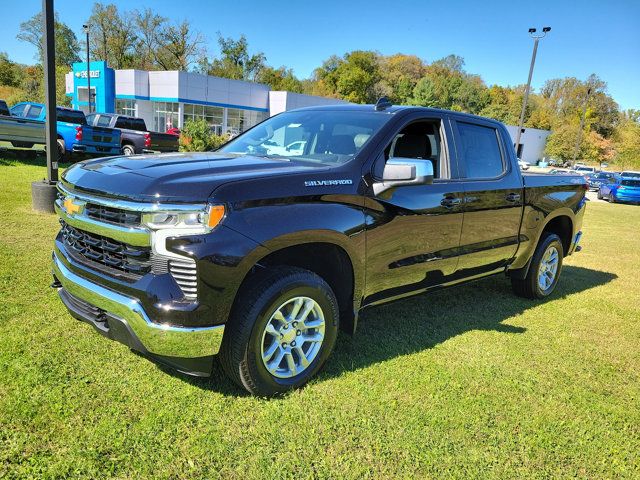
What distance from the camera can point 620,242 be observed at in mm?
11000

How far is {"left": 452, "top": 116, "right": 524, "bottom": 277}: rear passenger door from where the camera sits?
4289 mm

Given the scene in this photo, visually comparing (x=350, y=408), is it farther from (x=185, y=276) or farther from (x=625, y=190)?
(x=625, y=190)

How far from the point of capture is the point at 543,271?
5770mm

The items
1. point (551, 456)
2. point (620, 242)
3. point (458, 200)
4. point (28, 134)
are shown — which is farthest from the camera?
point (28, 134)

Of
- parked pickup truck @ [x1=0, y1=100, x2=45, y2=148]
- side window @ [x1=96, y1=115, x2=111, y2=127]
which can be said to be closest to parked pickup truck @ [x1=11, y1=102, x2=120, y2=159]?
parked pickup truck @ [x1=0, y1=100, x2=45, y2=148]

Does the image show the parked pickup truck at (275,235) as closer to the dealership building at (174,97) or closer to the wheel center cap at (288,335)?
the wheel center cap at (288,335)

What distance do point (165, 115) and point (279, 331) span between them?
45589 mm

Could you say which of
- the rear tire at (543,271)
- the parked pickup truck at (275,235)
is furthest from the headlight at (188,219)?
the rear tire at (543,271)

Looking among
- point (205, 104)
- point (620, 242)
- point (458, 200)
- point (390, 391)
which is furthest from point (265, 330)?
point (205, 104)

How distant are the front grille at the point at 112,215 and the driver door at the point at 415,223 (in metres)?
1.51

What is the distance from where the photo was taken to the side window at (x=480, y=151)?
4355 millimetres

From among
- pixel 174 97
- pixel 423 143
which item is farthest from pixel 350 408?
pixel 174 97

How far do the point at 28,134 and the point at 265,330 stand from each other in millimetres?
15080

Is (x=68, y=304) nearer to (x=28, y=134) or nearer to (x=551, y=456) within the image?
(x=551, y=456)
